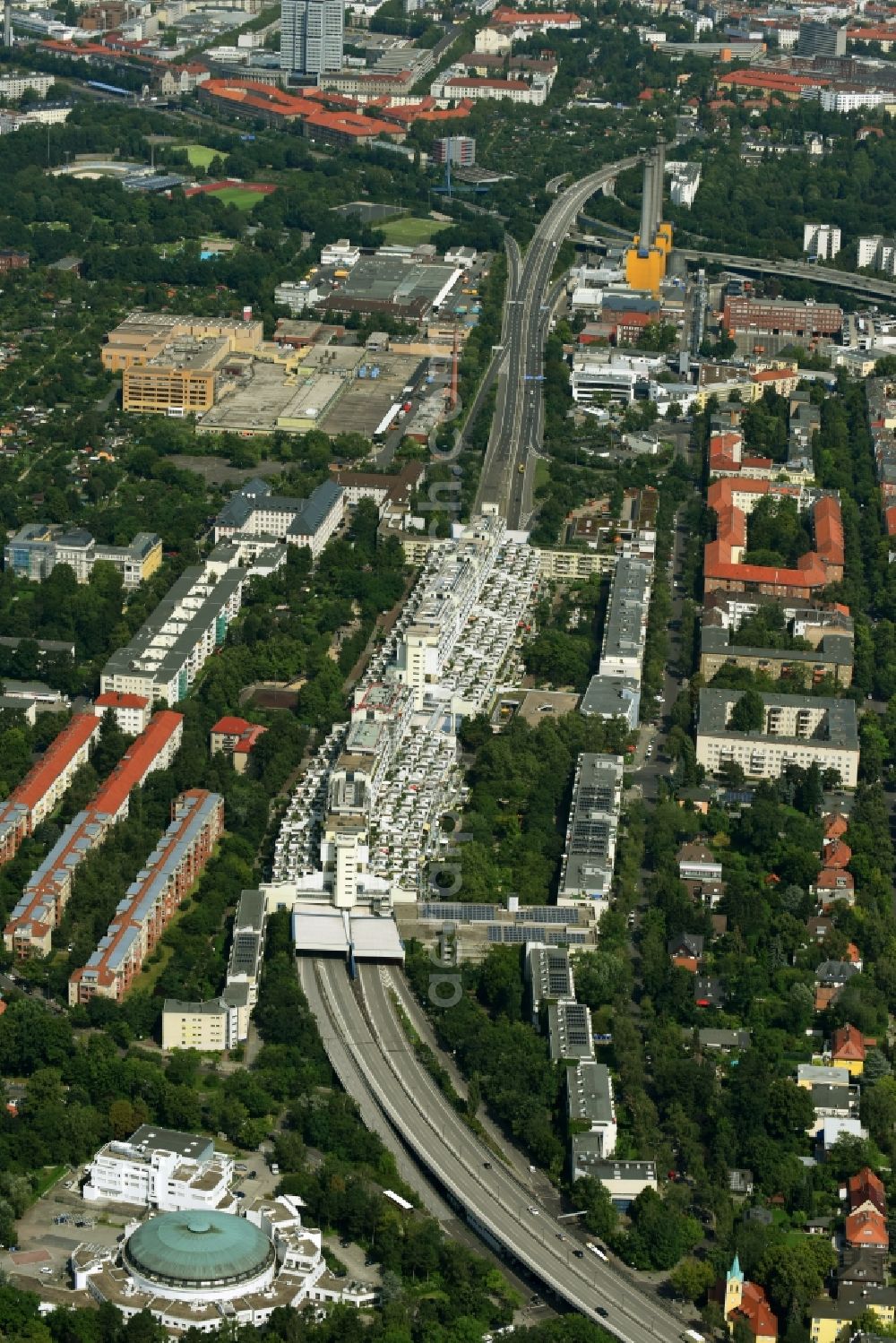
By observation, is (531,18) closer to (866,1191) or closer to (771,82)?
(771,82)

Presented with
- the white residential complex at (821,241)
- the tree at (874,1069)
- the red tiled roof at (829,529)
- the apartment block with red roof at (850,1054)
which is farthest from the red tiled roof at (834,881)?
the white residential complex at (821,241)

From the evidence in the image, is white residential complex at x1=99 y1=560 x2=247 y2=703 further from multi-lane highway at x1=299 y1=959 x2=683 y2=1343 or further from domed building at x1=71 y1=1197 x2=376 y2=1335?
domed building at x1=71 y1=1197 x2=376 y2=1335

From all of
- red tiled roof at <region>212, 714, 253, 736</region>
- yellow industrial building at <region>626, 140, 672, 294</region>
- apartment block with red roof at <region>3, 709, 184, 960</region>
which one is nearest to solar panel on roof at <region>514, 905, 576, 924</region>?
apartment block with red roof at <region>3, 709, 184, 960</region>

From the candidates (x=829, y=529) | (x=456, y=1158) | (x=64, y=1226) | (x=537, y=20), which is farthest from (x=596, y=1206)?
(x=537, y=20)

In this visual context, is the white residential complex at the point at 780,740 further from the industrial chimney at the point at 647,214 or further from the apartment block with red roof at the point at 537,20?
the apartment block with red roof at the point at 537,20

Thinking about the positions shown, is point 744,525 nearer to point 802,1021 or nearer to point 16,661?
point 16,661

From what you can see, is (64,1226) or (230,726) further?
(230,726)
